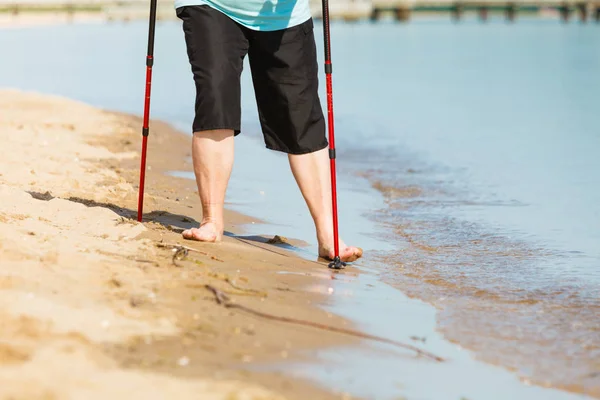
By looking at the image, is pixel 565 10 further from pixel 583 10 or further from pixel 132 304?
pixel 132 304

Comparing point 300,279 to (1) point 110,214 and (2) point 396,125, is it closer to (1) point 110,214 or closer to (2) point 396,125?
(1) point 110,214

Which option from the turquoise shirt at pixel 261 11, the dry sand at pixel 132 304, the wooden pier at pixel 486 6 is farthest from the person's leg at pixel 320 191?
the wooden pier at pixel 486 6

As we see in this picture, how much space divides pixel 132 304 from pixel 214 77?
Result: 162 centimetres

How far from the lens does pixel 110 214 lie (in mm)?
5293

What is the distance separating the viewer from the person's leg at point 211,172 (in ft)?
16.6

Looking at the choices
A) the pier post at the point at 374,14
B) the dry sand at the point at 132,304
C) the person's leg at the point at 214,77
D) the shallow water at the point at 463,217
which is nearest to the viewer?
the dry sand at the point at 132,304

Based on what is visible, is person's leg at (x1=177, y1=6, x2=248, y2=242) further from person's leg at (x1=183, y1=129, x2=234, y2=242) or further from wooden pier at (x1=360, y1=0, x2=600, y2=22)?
wooden pier at (x1=360, y1=0, x2=600, y2=22)

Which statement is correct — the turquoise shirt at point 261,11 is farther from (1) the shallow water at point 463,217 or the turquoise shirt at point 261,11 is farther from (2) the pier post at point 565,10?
(2) the pier post at point 565,10

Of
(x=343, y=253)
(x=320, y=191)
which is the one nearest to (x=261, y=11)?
(x=320, y=191)

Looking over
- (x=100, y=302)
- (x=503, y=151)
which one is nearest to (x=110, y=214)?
(x=100, y=302)

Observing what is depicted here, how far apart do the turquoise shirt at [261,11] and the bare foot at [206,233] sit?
0.95 m

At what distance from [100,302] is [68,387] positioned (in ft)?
2.55

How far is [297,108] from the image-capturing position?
5035 millimetres

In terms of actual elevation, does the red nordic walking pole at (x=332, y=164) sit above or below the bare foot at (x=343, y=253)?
above
